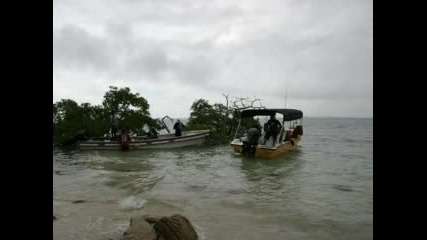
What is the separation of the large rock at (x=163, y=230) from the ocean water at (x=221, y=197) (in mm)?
563

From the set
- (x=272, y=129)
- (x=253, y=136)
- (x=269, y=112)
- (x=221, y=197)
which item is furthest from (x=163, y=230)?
(x=269, y=112)

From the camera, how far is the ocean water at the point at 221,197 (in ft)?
24.0

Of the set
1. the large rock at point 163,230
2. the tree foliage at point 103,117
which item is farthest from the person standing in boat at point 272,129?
the large rock at point 163,230

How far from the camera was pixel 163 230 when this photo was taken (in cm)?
630

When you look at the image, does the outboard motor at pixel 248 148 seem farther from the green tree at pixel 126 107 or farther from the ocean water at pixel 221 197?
the green tree at pixel 126 107

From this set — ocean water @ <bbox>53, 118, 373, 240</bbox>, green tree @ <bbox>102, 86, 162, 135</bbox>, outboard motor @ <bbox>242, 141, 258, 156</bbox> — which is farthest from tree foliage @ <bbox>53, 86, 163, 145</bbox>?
outboard motor @ <bbox>242, 141, 258, 156</bbox>

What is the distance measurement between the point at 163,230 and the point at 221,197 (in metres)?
4.14

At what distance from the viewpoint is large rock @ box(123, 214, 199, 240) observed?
238 inches

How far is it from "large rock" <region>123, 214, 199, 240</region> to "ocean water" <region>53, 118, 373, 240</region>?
563mm

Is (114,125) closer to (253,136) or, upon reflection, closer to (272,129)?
(253,136)

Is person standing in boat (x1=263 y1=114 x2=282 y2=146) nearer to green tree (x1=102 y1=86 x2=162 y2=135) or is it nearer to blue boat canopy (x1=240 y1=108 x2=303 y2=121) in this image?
blue boat canopy (x1=240 y1=108 x2=303 y2=121)
